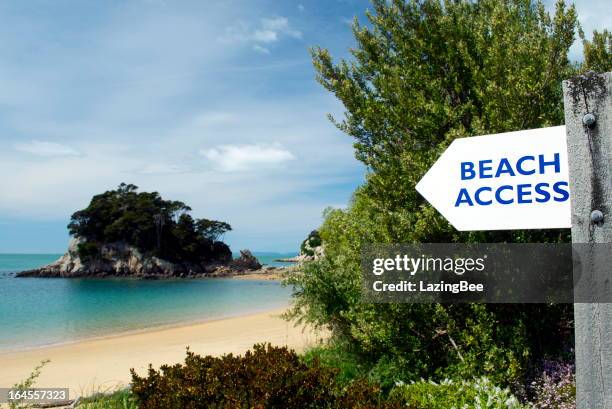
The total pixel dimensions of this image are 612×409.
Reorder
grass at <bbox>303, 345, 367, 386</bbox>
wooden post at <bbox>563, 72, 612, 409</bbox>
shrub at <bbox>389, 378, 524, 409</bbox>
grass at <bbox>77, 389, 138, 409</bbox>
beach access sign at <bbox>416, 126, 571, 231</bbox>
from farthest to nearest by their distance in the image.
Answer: grass at <bbox>303, 345, 367, 386</bbox> < grass at <bbox>77, 389, 138, 409</bbox> < shrub at <bbox>389, 378, 524, 409</bbox> < beach access sign at <bbox>416, 126, 571, 231</bbox> < wooden post at <bbox>563, 72, 612, 409</bbox>

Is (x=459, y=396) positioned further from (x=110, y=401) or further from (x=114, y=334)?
(x=114, y=334)

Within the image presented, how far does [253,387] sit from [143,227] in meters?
84.0

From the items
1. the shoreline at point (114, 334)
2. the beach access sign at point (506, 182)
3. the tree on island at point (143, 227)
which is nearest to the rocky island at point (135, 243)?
the tree on island at point (143, 227)

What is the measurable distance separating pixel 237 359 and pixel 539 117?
438 cm

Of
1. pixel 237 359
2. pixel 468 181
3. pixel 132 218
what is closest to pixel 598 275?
pixel 468 181

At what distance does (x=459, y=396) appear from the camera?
534cm

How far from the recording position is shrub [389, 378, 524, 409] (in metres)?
5.13

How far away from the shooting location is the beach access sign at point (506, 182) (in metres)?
3.07

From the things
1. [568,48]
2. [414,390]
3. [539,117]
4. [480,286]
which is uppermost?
[568,48]

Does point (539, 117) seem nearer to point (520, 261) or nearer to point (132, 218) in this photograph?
point (520, 261)

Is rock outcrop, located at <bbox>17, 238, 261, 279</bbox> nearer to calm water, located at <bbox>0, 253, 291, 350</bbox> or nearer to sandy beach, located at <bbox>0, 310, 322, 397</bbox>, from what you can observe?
calm water, located at <bbox>0, 253, 291, 350</bbox>

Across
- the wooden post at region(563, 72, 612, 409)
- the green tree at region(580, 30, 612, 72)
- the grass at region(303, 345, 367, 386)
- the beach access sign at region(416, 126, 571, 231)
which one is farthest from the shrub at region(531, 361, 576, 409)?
the green tree at region(580, 30, 612, 72)

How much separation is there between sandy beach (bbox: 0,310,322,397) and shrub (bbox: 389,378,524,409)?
5.66 m

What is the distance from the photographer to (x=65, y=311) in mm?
38062
